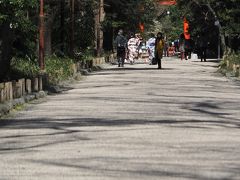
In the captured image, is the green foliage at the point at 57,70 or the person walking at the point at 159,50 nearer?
the green foliage at the point at 57,70

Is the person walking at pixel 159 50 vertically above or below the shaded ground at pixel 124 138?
above

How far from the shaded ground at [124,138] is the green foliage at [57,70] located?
4946mm

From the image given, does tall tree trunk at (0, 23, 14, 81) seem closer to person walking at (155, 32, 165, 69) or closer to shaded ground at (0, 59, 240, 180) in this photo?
shaded ground at (0, 59, 240, 180)

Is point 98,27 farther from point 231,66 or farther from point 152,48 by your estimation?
point 231,66

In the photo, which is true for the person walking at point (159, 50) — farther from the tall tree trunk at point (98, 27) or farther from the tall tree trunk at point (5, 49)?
the tall tree trunk at point (5, 49)

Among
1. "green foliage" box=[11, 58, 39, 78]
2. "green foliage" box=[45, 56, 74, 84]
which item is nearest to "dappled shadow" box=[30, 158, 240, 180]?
"green foliage" box=[11, 58, 39, 78]

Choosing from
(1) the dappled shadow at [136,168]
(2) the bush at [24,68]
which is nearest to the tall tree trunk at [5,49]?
(2) the bush at [24,68]

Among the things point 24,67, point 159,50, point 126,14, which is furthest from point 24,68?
point 126,14

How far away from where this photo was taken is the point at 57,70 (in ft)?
86.9

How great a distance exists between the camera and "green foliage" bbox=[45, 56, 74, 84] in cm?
2483

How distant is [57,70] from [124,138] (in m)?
15.5

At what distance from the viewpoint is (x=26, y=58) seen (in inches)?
1071

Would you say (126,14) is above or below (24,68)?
above

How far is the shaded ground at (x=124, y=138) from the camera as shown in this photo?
339 inches
